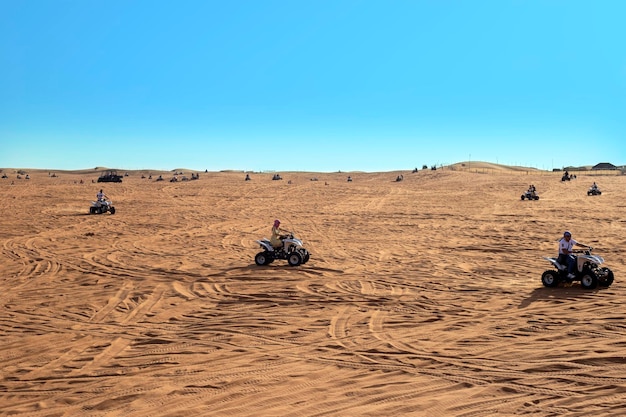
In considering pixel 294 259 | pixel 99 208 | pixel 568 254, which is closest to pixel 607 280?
pixel 568 254

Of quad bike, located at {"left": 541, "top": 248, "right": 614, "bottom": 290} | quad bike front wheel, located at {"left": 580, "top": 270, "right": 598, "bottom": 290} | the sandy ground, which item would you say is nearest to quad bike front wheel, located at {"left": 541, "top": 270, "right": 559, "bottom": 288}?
quad bike, located at {"left": 541, "top": 248, "right": 614, "bottom": 290}

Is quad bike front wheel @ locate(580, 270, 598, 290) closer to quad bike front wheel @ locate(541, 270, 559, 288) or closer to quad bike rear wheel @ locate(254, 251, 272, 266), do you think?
quad bike front wheel @ locate(541, 270, 559, 288)

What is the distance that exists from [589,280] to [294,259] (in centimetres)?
708

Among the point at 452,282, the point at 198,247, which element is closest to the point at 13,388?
the point at 452,282

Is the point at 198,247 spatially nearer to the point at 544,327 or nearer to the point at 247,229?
the point at 247,229

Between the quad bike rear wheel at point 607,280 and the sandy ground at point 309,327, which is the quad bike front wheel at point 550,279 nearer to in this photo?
the sandy ground at point 309,327

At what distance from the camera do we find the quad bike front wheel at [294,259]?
596 inches

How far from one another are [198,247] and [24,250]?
5503mm

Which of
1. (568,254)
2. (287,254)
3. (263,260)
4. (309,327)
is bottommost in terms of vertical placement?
(309,327)

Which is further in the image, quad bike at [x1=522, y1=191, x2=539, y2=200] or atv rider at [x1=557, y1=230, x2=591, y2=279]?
quad bike at [x1=522, y1=191, x2=539, y2=200]

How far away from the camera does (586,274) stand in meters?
11.7

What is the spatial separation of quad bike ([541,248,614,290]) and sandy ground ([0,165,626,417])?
0.22 m

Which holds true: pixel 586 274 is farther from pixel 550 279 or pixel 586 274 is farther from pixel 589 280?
pixel 550 279

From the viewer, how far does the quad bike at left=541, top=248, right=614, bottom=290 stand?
1166 centimetres
